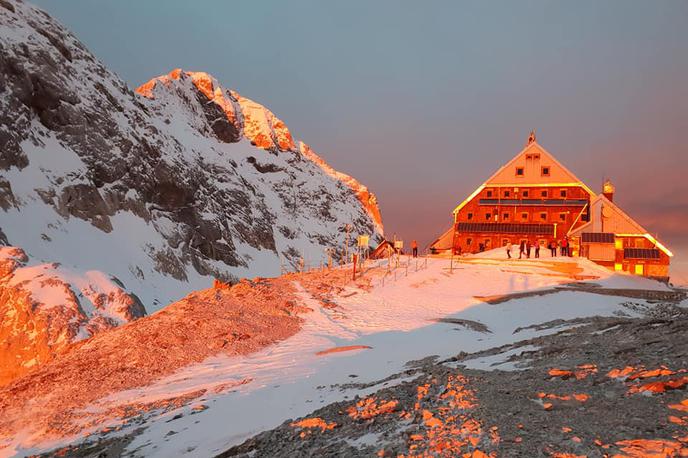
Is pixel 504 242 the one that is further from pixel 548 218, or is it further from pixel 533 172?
pixel 533 172

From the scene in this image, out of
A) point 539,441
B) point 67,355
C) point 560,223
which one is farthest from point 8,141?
point 560,223

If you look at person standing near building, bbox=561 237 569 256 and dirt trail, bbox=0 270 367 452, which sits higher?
person standing near building, bbox=561 237 569 256

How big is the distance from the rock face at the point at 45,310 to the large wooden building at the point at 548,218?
35.9 metres

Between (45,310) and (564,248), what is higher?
(564,248)

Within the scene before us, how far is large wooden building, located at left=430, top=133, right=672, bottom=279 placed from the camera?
41.5 meters

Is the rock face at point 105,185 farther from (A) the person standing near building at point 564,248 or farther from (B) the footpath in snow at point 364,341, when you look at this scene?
(A) the person standing near building at point 564,248

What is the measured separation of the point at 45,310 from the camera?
2308cm

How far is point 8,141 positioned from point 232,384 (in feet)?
154

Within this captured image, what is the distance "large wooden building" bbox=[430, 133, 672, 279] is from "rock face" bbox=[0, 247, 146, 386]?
35.9 metres

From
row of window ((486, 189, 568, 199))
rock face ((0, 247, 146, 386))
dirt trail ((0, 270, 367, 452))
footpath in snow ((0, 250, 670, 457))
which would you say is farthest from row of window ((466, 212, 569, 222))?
rock face ((0, 247, 146, 386))

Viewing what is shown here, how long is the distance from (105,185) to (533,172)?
52.6m

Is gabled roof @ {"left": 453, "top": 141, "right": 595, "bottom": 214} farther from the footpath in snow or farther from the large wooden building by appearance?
the footpath in snow

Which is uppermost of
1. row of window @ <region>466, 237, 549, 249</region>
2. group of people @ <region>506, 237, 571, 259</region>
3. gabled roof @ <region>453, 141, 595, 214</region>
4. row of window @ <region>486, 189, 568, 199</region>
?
gabled roof @ <region>453, 141, 595, 214</region>

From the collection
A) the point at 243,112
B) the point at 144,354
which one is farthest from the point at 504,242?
the point at 243,112
